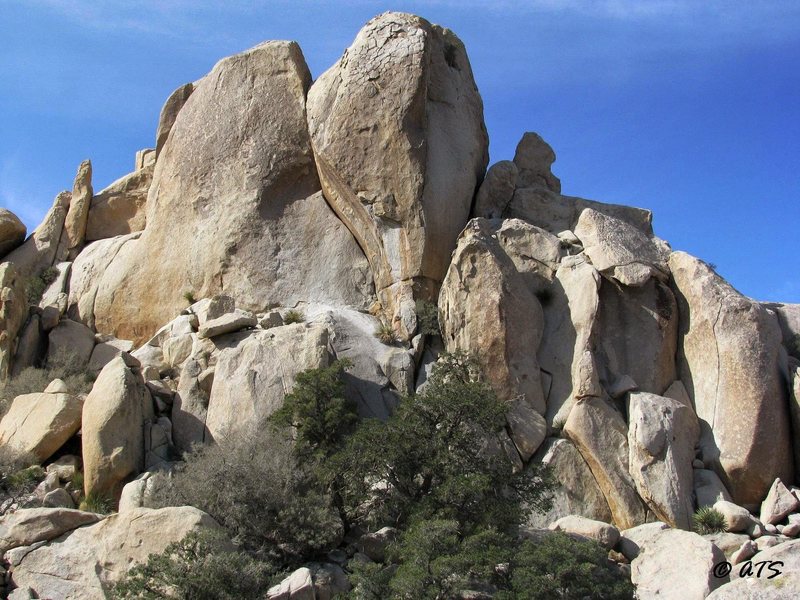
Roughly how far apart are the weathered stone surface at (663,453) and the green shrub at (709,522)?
0.81 feet

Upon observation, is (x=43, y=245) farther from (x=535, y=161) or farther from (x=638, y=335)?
(x=638, y=335)

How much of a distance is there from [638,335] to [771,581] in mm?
8784

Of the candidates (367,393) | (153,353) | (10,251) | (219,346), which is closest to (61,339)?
(153,353)

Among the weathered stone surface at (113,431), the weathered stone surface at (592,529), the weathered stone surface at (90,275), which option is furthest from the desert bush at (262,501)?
the weathered stone surface at (90,275)

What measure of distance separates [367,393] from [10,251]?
49.8 feet

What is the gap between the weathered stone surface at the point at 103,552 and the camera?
615 inches

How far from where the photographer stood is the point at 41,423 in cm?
2023

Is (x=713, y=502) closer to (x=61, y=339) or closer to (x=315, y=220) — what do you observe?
(x=315, y=220)

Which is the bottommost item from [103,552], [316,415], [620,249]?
[103,552]

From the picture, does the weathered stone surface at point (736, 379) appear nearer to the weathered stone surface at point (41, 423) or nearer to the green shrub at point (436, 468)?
the green shrub at point (436, 468)

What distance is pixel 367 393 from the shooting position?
21266 mm

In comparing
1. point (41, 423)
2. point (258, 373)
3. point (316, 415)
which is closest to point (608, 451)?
point (316, 415)

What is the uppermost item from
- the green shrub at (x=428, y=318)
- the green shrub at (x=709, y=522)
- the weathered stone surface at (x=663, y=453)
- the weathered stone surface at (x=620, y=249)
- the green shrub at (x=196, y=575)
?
the weathered stone surface at (x=620, y=249)

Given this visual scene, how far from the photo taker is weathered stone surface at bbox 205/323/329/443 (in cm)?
2031
